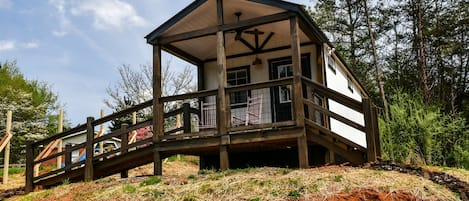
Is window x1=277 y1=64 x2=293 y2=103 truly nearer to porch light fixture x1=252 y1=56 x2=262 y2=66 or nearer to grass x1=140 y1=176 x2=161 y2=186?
porch light fixture x1=252 y1=56 x2=262 y2=66

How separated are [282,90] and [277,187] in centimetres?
456

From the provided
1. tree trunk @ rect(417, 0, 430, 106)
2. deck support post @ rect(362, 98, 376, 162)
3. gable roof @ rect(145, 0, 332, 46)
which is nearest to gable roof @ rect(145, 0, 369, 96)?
gable roof @ rect(145, 0, 332, 46)

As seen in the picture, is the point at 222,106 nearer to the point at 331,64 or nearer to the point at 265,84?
the point at 265,84

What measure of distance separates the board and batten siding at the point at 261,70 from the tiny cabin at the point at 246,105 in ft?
0.08

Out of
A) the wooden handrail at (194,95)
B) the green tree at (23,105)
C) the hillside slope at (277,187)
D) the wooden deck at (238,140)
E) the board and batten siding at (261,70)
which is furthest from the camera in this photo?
the green tree at (23,105)

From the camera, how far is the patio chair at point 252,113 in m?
10.2

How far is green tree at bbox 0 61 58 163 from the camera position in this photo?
26203 mm

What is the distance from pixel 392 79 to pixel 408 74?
2.53 ft

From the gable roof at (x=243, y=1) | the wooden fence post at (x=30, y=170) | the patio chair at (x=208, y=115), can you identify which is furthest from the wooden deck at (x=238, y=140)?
the gable roof at (x=243, y=1)

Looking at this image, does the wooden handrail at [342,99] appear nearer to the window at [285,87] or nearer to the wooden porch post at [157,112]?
the window at [285,87]

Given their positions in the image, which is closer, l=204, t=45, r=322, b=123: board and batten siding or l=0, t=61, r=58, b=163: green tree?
l=204, t=45, r=322, b=123: board and batten siding

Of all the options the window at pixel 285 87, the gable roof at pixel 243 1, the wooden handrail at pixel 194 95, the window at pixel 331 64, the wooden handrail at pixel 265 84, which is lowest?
the wooden handrail at pixel 194 95

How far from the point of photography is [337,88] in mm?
11453

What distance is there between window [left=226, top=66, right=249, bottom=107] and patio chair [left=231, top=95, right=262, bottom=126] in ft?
1.05
